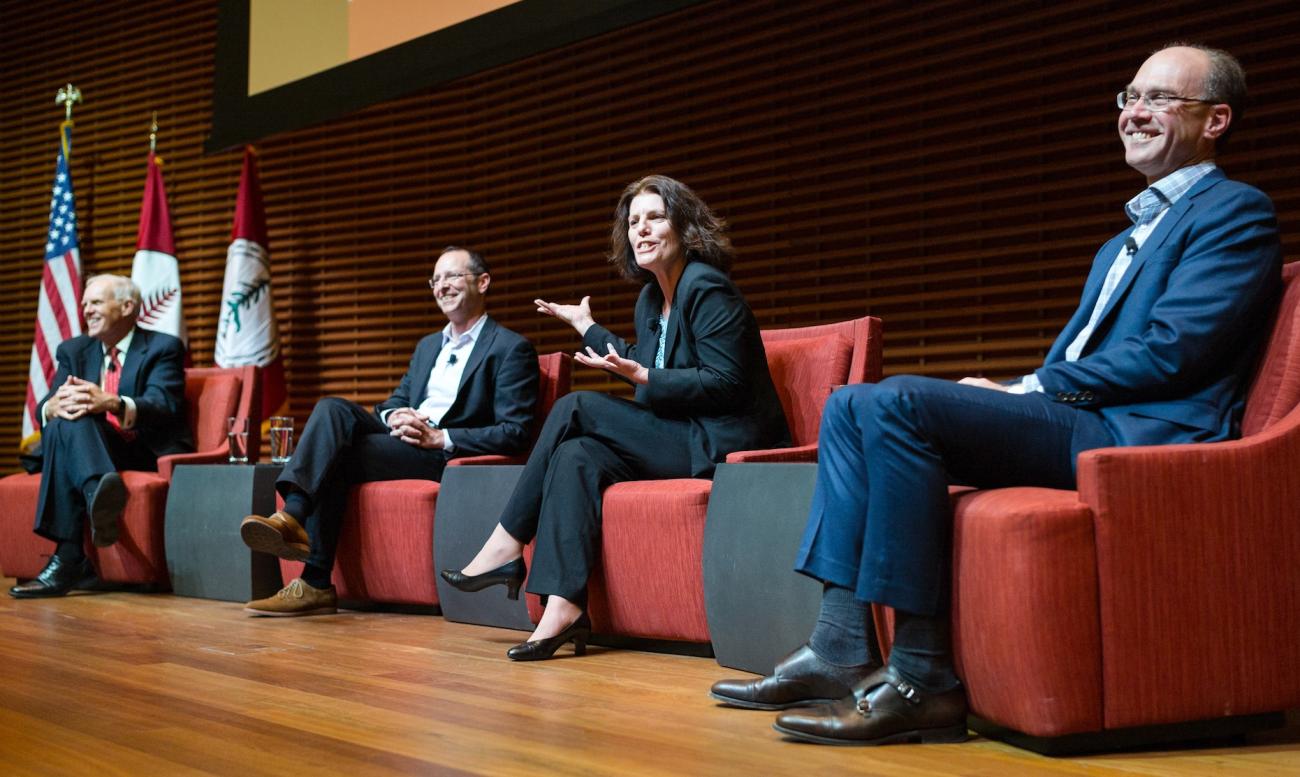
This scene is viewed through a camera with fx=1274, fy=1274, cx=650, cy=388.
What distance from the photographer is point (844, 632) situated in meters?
2.09

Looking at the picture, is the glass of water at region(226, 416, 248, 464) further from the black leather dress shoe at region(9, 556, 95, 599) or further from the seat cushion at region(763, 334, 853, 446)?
the seat cushion at region(763, 334, 853, 446)

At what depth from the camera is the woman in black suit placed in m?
3.02

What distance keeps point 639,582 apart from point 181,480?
2.17 metres

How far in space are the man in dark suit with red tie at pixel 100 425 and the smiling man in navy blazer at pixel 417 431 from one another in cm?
99

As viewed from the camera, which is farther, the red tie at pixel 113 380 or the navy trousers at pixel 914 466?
the red tie at pixel 113 380

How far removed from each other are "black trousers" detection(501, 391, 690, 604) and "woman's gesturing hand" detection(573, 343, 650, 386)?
0.31 ft

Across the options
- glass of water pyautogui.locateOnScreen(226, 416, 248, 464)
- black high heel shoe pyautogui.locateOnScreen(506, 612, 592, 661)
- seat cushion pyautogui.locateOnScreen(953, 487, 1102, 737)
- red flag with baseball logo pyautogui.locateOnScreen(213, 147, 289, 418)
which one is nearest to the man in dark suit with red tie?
glass of water pyautogui.locateOnScreen(226, 416, 248, 464)

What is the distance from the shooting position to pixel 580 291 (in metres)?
5.84

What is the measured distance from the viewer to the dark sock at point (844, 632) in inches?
82.2

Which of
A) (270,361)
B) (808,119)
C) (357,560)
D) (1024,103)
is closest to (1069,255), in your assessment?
(1024,103)

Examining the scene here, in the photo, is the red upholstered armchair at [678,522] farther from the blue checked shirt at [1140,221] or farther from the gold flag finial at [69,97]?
the gold flag finial at [69,97]

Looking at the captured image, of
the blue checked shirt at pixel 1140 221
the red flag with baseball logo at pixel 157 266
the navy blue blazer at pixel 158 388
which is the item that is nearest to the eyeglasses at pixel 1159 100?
the blue checked shirt at pixel 1140 221

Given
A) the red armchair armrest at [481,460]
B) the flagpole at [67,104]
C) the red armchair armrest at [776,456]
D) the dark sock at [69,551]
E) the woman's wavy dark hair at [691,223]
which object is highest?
the flagpole at [67,104]

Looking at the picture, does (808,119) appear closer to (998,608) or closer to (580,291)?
(580,291)
